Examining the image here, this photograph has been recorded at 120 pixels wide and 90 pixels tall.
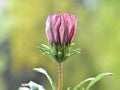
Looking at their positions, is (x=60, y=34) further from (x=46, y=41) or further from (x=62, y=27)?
(x=46, y=41)

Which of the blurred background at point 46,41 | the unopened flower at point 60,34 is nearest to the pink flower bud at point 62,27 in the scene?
the unopened flower at point 60,34

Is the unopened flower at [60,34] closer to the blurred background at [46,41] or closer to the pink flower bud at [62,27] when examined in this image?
the pink flower bud at [62,27]

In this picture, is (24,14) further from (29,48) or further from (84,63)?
(84,63)

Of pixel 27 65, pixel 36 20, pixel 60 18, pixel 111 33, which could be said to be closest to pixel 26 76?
pixel 27 65

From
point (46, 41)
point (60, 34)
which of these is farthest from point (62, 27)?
point (46, 41)

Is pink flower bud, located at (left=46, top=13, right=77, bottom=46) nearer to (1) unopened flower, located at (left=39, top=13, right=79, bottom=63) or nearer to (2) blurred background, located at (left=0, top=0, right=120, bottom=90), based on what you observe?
(1) unopened flower, located at (left=39, top=13, right=79, bottom=63)

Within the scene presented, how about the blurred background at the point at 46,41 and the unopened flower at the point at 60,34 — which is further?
the blurred background at the point at 46,41

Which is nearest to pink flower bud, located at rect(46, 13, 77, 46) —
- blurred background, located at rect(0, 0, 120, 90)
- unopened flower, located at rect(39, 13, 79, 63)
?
unopened flower, located at rect(39, 13, 79, 63)
